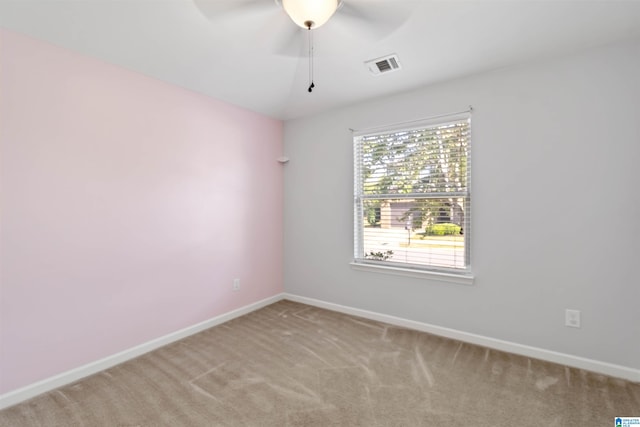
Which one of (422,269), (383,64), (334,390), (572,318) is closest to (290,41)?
(383,64)

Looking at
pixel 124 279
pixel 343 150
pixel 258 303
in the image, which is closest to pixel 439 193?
pixel 343 150

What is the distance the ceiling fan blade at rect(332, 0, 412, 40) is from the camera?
83.5 inches

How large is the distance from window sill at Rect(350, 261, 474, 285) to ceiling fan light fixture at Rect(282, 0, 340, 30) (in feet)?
7.72

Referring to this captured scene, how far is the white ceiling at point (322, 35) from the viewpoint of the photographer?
1.99 metres

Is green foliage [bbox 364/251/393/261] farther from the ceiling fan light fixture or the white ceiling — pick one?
the ceiling fan light fixture

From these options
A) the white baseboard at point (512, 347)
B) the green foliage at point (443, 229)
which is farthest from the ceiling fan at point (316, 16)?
the white baseboard at point (512, 347)

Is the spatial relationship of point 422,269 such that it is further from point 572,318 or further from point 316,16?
point 316,16

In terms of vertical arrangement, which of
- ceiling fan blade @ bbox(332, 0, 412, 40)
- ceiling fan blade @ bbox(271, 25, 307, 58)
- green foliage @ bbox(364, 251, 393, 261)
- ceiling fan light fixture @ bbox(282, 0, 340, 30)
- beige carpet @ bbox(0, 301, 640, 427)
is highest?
ceiling fan blade @ bbox(271, 25, 307, 58)

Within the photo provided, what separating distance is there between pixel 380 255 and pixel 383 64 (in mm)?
1933

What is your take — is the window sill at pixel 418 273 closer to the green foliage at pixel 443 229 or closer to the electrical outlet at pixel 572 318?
the green foliage at pixel 443 229

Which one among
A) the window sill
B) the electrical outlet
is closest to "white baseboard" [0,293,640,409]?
the electrical outlet

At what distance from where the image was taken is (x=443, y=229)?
2916 mm

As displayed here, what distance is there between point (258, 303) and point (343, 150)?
216 cm

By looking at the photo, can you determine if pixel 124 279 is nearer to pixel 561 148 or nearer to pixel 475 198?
pixel 475 198
